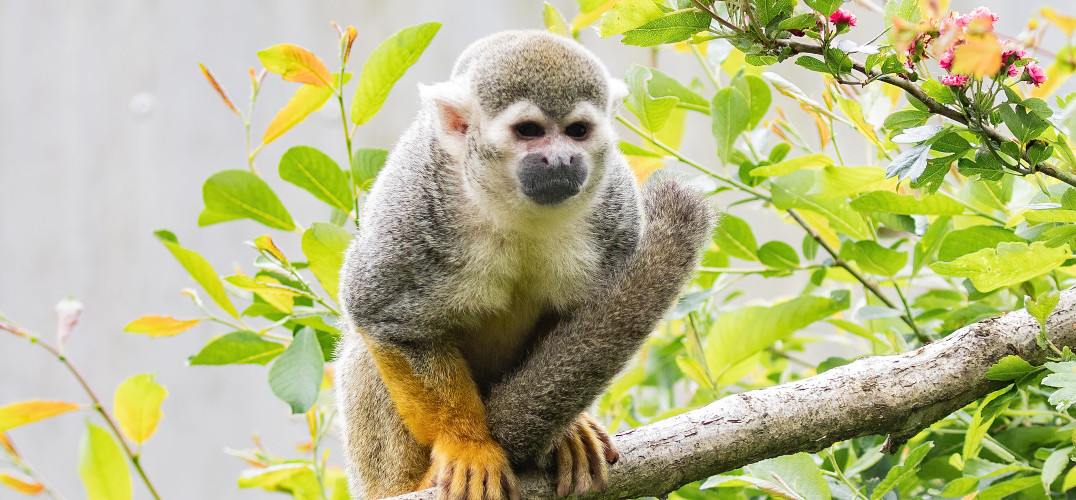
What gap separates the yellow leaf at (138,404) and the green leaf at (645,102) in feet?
4.81

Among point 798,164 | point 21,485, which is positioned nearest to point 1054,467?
point 798,164

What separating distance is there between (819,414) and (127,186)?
619cm

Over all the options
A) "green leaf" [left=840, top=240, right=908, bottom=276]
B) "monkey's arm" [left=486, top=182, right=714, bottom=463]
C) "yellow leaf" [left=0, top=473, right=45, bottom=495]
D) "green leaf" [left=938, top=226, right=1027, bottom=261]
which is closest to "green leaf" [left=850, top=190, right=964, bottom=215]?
"green leaf" [left=938, top=226, right=1027, bottom=261]

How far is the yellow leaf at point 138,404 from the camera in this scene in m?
2.38

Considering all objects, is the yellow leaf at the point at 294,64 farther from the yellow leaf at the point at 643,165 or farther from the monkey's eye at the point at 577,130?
the yellow leaf at the point at 643,165

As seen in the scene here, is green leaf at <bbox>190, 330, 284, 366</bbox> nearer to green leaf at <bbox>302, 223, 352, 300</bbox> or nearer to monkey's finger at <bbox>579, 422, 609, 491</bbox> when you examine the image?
green leaf at <bbox>302, 223, 352, 300</bbox>

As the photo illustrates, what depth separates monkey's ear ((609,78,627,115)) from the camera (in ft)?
7.22

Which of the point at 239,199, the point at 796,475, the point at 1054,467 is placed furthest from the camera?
the point at 239,199

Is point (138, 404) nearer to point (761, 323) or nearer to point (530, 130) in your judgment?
point (530, 130)

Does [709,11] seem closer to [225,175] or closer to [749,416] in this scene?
[749,416]

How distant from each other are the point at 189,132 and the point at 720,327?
5.54 m

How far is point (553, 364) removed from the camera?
1.81 meters

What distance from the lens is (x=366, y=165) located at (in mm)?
2467

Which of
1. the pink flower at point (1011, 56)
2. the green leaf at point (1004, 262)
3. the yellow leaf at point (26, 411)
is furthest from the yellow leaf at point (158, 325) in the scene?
the pink flower at point (1011, 56)
